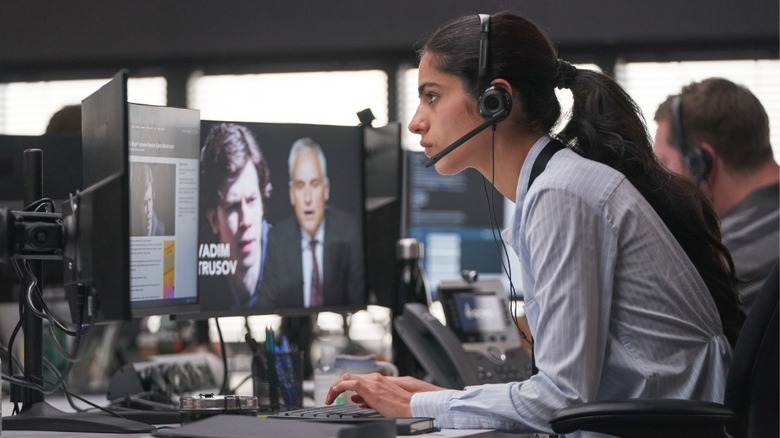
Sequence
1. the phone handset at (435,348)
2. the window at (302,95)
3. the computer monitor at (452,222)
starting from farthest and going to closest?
the window at (302,95) → the computer monitor at (452,222) → the phone handset at (435,348)

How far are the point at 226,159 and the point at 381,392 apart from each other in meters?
0.75

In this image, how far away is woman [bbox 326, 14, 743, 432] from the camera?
4.71 feet

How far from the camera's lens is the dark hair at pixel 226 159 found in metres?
2.05

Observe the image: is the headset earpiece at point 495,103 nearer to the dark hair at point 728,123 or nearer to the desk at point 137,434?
the desk at point 137,434

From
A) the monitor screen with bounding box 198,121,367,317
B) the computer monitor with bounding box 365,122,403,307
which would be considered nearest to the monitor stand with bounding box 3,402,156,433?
the monitor screen with bounding box 198,121,367,317

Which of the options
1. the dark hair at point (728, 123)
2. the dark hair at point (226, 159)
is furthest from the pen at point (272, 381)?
the dark hair at point (728, 123)

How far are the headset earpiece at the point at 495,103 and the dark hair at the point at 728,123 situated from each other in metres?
1.50

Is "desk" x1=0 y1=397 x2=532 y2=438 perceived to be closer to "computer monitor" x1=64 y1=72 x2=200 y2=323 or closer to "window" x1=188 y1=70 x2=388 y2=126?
"computer monitor" x1=64 y1=72 x2=200 y2=323

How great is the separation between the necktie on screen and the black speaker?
717 mm

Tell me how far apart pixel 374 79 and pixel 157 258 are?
3.95 metres

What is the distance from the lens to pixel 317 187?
2.27m

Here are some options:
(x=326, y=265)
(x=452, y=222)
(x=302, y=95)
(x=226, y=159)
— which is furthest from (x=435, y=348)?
(x=302, y=95)

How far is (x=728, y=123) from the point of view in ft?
9.63

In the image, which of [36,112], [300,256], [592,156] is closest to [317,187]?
[300,256]
